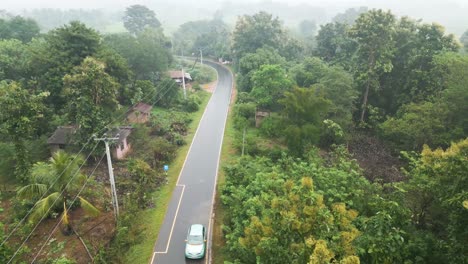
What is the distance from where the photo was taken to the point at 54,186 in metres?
21.8

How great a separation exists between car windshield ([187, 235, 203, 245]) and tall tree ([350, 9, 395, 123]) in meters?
25.7

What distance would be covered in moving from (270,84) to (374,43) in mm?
11718

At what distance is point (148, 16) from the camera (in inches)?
4360

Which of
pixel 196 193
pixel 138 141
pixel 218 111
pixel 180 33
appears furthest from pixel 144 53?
pixel 180 33

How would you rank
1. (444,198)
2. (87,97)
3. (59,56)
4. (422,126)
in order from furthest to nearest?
(59,56), (422,126), (87,97), (444,198)

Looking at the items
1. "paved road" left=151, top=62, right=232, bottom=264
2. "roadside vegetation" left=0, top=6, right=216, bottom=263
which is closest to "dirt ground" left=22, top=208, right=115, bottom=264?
"roadside vegetation" left=0, top=6, right=216, bottom=263

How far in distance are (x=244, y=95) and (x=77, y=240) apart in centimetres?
2995

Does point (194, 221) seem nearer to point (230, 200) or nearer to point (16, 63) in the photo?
point (230, 200)

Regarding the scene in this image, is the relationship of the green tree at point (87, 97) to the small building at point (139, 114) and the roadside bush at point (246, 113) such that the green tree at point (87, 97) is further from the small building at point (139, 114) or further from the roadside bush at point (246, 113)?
the roadside bush at point (246, 113)

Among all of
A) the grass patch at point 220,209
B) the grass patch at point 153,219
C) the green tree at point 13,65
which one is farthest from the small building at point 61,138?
the grass patch at point 220,209

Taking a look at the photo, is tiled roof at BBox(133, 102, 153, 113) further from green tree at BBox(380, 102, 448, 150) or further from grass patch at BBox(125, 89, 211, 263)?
green tree at BBox(380, 102, 448, 150)

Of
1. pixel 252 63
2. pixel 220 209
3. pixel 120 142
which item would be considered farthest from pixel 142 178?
pixel 252 63

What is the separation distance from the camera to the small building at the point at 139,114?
39531 mm

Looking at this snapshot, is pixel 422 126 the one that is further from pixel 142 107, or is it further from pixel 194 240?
pixel 142 107
